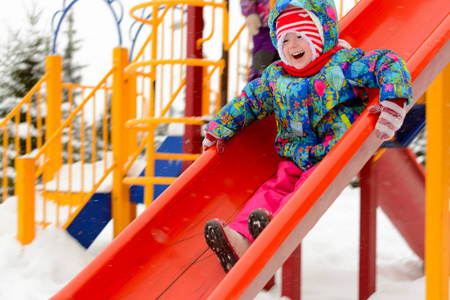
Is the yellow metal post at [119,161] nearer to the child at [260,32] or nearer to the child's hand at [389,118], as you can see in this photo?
the child at [260,32]

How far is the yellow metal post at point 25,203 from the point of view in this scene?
4570 mm

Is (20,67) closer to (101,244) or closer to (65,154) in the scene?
(65,154)

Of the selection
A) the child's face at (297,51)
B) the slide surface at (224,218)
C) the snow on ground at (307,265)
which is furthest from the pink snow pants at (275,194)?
the snow on ground at (307,265)

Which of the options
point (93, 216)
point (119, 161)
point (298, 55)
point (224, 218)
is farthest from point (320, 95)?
point (93, 216)

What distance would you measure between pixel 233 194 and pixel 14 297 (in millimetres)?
1671

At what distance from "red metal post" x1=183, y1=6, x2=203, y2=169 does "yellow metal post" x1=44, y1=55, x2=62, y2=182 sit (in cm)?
218

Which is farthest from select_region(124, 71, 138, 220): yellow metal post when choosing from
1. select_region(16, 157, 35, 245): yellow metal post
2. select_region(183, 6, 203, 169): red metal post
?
select_region(183, 6, 203, 169): red metal post

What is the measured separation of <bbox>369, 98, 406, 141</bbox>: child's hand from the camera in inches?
91.6

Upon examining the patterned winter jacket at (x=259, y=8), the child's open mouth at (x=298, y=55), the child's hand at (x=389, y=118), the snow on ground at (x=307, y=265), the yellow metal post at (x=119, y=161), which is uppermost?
the patterned winter jacket at (x=259, y=8)

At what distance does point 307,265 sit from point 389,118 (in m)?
2.70

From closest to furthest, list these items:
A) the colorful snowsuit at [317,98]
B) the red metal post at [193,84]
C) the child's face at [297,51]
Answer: the colorful snowsuit at [317,98] < the child's face at [297,51] < the red metal post at [193,84]

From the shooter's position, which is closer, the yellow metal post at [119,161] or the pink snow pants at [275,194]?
the pink snow pants at [275,194]

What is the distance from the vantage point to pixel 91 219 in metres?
4.83

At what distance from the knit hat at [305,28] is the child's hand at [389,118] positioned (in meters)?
0.50
